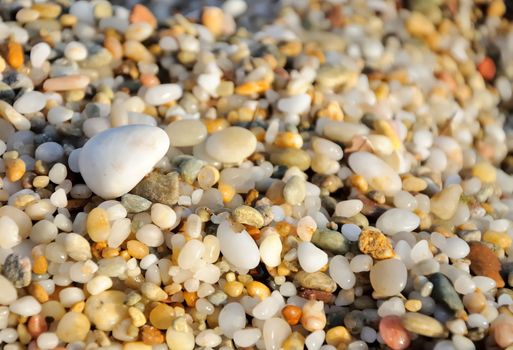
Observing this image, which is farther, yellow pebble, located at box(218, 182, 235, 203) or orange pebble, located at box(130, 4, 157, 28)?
orange pebble, located at box(130, 4, 157, 28)

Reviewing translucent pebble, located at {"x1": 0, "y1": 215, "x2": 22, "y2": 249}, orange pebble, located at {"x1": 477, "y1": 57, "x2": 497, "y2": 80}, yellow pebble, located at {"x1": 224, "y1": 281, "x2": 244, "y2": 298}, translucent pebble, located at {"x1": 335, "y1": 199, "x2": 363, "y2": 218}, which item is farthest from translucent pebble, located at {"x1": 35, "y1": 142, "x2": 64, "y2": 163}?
orange pebble, located at {"x1": 477, "y1": 57, "x2": 497, "y2": 80}

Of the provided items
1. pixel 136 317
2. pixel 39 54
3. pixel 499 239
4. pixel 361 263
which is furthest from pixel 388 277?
pixel 39 54

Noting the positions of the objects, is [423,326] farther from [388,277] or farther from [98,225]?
[98,225]

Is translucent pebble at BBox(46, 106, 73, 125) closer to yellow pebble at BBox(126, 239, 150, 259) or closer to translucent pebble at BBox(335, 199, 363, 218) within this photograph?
yellow pebble at BBox(126, 239, 150, 259)

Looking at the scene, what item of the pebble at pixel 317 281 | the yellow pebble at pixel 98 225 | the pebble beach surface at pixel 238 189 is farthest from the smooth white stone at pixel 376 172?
the yellow pebble at pixel 98 225

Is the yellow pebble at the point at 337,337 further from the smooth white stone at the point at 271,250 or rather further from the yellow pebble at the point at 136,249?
the yellow pebble at the point at 136,249

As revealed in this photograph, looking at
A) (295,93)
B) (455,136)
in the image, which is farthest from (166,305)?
(455,136)
